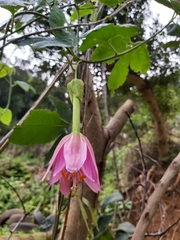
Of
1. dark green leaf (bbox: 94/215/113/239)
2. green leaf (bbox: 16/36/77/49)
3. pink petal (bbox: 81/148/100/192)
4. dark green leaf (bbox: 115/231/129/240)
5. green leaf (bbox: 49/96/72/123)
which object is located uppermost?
green leaf (bbox: 16/36/77/49)

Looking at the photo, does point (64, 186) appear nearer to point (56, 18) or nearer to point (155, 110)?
point (56, 18)

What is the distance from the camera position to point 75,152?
239mm

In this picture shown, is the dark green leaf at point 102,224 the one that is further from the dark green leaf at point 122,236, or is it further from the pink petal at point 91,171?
the pink petal at point 91,171

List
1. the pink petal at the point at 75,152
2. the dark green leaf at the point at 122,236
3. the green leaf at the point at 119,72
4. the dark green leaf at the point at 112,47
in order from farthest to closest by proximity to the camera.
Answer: the dark green leaf at the point at 122,236
the green leaf at the point at 119,72
the dark green leaf at the point at 112,47
the pink petal at the point at 75,152

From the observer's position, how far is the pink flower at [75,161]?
0.23 m

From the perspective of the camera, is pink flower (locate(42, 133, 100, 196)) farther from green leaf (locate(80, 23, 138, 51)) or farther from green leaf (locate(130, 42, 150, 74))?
green leaf (locate(130, 42, 150, 74))

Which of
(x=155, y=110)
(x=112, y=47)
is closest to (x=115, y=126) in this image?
(x=112, y=47)

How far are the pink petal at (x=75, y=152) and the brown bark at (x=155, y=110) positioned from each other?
2.73 feet

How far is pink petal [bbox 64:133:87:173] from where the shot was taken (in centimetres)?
23

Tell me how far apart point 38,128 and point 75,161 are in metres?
0.08

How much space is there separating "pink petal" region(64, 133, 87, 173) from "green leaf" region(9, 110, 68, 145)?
0.19 feet

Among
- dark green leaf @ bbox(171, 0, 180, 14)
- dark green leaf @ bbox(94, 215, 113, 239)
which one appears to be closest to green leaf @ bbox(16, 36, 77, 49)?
dark green leaf @ bbox(171, 0, 180, 14)

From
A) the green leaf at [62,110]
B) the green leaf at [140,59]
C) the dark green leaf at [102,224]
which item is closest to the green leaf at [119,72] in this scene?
the green leaf at [140,59]

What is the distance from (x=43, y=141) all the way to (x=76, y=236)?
257 mm
